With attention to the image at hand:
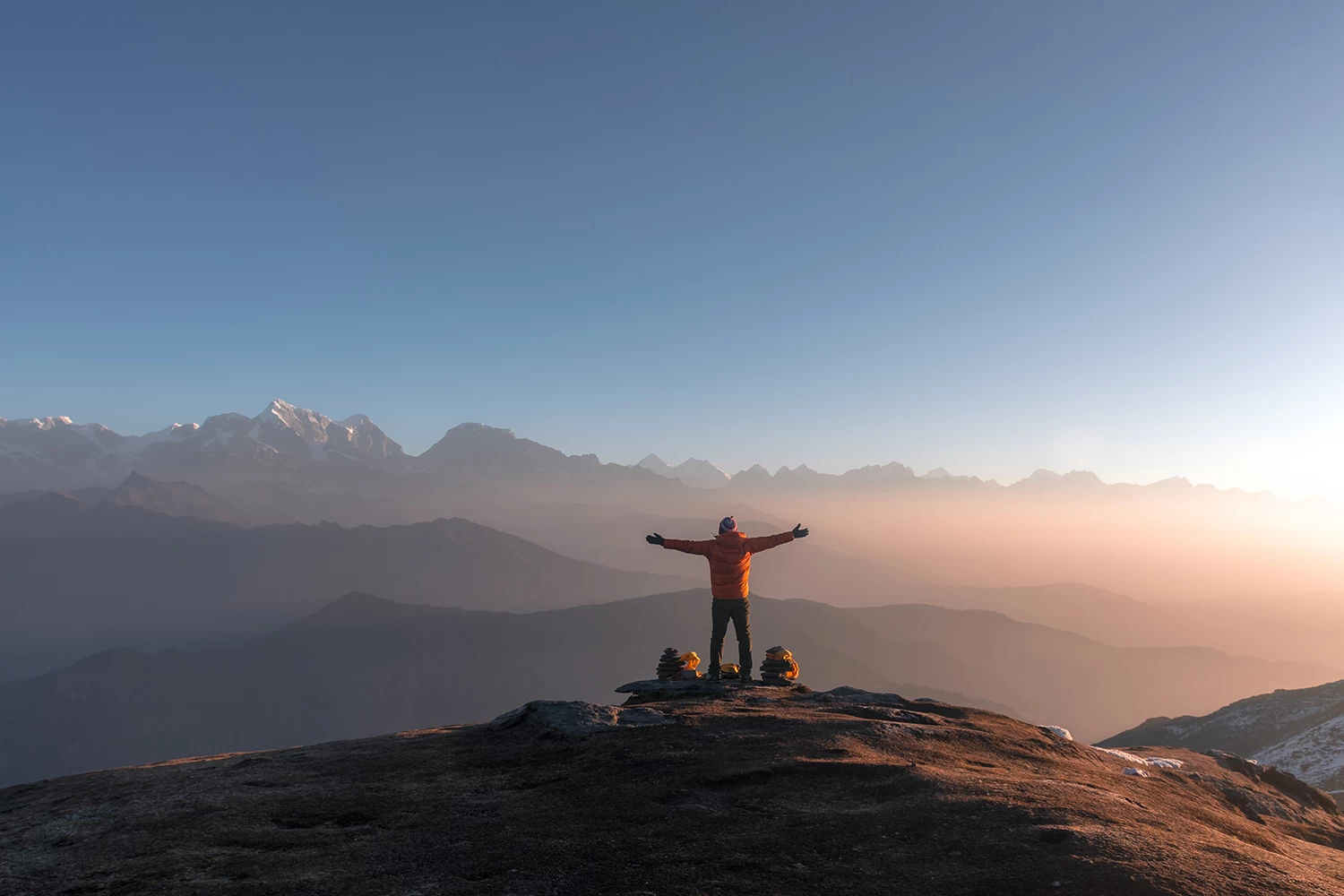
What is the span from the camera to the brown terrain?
7293 mm

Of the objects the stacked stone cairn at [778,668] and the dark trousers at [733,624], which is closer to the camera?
the dark trousers at [733,624]

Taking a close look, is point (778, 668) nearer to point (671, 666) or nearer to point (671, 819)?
point (671, 666)

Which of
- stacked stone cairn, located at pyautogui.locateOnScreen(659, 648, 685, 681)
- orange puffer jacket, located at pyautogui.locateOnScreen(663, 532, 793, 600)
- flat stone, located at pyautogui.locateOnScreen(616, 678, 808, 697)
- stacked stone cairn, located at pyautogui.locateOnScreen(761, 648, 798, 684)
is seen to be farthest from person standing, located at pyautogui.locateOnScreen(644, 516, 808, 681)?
stacked stone cairn, located at pyautogui.locateOnScreen(659, 648, 685, 681)

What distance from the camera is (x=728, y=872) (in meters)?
7.30

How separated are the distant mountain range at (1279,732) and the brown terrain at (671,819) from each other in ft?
148

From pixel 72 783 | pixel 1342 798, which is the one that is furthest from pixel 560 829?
pixel 1342 798

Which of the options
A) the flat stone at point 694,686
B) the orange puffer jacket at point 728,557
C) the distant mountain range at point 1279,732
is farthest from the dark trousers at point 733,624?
the distant mountain range at point 1279,732

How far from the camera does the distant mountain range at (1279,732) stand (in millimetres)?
46094

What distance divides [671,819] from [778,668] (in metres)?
14.1

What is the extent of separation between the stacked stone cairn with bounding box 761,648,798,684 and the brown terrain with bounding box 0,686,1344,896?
6928 millimetres

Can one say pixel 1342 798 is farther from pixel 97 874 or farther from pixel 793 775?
pixel 97 874

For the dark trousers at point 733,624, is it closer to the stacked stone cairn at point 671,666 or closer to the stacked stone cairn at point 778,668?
the stacked stone cairn at point 778,668

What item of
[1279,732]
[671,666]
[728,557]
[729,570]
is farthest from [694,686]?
[1279,732]

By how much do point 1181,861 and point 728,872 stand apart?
4993 mm
